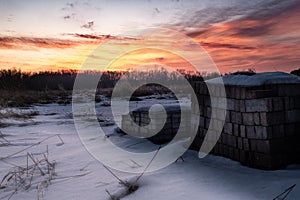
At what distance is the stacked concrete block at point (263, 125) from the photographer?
3.76m

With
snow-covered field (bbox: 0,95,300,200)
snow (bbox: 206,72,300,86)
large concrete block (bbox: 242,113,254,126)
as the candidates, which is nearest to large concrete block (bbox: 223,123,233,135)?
large concrete block (bbox: 242,113,254,126)

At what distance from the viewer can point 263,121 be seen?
378 cm

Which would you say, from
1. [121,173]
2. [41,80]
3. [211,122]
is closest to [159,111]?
[211,122]

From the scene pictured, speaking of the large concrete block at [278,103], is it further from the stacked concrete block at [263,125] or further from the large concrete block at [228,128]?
the large concrete block at [228,128]

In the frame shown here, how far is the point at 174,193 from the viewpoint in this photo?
3090 mm

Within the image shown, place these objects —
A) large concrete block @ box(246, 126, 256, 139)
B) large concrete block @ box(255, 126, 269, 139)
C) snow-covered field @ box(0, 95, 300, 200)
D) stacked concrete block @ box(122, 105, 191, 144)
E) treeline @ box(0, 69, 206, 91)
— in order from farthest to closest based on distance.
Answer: treeline @ box(0, 69, 206, 91) < stacked concrete block @ box(122, 105, 191, 144) < large concrete block @ box(246, 126, 256, 139) < large concrete block @ box(255, 126, 269, 139) < snow-covered field @ box(0, 95, 300, 200)

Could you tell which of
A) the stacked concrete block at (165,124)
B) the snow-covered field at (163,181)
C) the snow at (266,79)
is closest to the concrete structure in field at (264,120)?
the snow at (266,79)

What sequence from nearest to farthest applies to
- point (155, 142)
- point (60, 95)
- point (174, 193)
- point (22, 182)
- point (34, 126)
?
point (174, 193) → point (22, 182) → point (155, 142) → point (34, 126) → point (60, 95)

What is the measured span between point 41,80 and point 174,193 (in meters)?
23.5

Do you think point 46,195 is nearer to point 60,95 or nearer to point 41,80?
point 60,95

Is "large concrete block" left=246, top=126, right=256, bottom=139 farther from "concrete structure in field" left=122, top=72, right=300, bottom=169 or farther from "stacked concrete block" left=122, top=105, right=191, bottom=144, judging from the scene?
"stacked concrete block" left=122, top=105, right=191, bottom=144

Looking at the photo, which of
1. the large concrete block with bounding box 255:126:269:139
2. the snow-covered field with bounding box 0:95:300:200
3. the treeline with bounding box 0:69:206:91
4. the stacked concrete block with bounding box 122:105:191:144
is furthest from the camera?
the treeline with bounding box 0:69:206:91

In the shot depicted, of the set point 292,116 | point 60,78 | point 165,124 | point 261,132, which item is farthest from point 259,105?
point 60,78

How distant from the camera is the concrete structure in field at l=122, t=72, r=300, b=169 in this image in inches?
148
